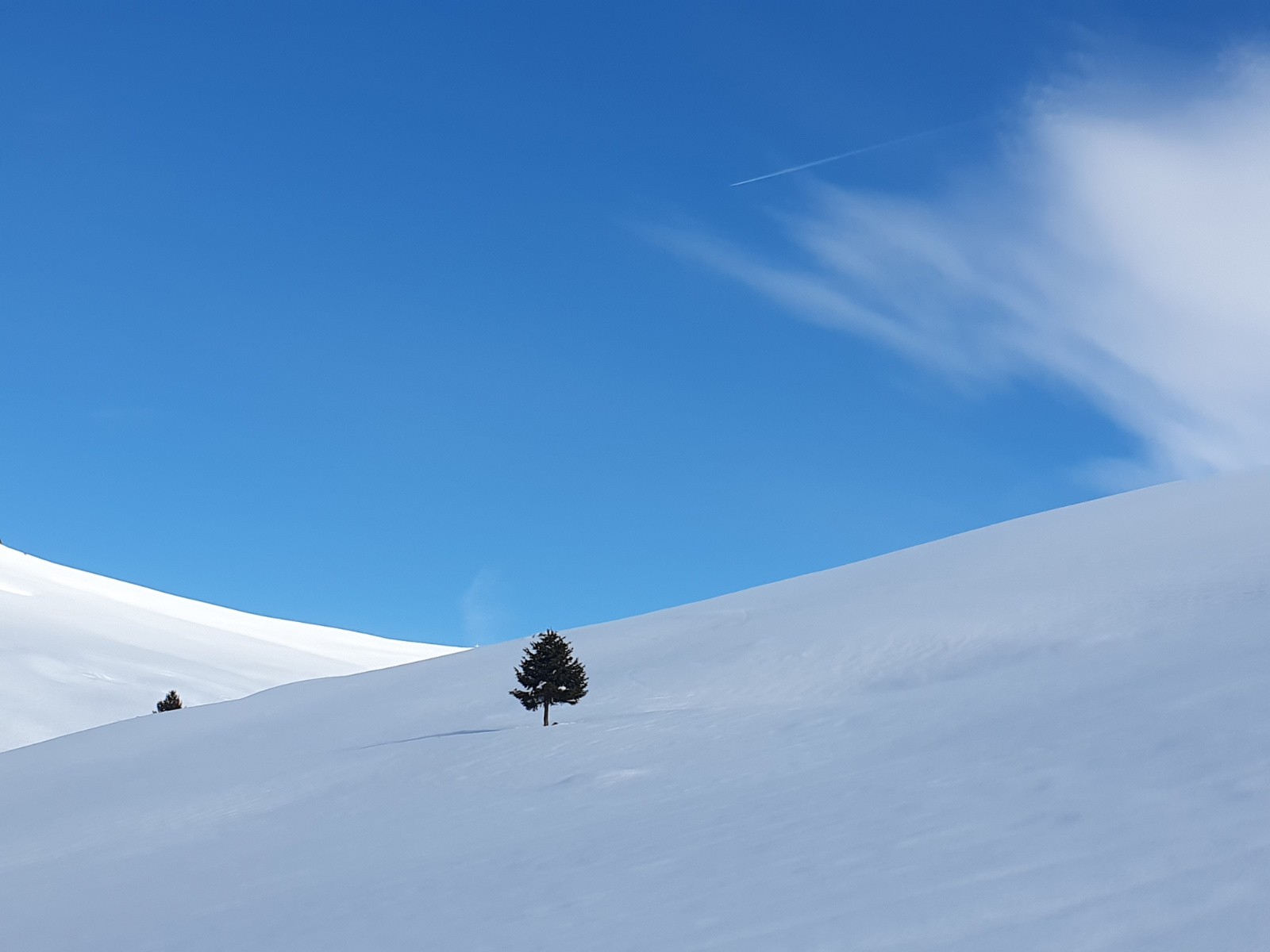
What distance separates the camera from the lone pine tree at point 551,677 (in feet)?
85.9

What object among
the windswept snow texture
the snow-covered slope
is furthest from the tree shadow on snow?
the snow-covered slope

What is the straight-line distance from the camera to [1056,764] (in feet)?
42.6

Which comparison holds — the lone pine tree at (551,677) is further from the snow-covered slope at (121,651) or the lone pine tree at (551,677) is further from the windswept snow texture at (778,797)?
the snow-covered slope at (121,651)

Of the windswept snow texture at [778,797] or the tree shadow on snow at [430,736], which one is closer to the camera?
the windswept snow texture at [778,797]

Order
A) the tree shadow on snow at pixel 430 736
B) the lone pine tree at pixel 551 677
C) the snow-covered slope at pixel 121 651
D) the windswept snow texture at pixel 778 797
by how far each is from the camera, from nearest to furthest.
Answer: the windswept snow texture at pixel 778 797 < the lone pine tree at pixel 551 677 < the tree shadow on snow at pixel 430 736 < the snow-covered slope at pixel 121 651

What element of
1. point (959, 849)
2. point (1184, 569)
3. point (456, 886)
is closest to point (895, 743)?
point (959, 849)

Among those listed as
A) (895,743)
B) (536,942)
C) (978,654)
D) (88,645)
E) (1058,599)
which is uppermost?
(88,645)

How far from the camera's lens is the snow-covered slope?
2138 inches

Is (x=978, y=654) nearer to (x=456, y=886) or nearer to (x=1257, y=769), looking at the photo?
(x=1257, y=769)

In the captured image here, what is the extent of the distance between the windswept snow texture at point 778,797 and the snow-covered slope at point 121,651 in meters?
20.1

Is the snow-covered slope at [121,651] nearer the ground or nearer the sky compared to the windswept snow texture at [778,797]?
nearer the sky

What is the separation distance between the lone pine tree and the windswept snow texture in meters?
1.06

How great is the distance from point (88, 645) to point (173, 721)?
32.8 metres

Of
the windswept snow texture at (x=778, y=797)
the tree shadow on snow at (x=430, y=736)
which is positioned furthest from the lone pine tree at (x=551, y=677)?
the tree shadow on snow at (x=430, y=736)
